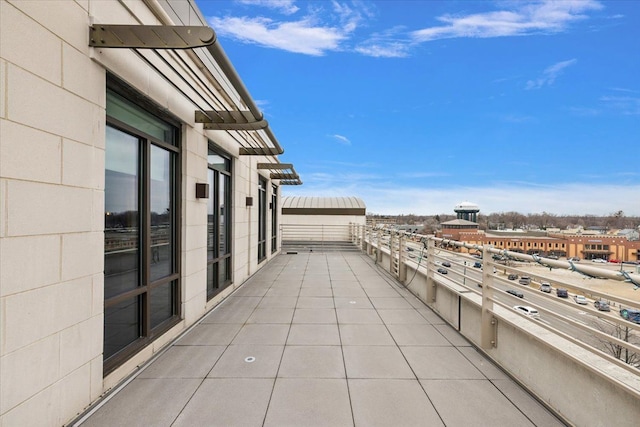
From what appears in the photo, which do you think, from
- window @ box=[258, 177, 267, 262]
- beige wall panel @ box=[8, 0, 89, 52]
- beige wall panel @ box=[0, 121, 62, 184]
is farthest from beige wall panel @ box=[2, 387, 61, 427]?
window @ box=[258, 177, 267, 262]

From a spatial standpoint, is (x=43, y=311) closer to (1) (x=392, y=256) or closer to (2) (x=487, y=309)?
(2) (x=487, y=309)

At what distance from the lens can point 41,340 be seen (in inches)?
64.8

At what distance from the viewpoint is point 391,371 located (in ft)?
8.43

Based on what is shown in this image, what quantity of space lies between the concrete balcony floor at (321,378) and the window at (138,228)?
41 centimetres

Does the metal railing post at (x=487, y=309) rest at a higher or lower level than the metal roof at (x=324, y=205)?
lower

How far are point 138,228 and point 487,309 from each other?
3507 mm

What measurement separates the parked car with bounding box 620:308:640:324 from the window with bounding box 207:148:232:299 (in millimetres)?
4438

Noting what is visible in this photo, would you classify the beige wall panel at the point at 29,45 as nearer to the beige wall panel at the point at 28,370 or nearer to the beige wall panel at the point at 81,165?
the beige wall panel at the point at 81,165

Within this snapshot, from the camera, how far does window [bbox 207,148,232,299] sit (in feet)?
15.0

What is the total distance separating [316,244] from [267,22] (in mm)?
8754

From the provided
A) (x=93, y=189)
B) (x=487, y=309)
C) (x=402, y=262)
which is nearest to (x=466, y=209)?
(x=402, y=262)

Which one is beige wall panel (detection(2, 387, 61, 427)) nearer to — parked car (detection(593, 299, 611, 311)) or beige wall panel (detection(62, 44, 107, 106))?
beige wall panel (detection(62, 44, 107, 106))

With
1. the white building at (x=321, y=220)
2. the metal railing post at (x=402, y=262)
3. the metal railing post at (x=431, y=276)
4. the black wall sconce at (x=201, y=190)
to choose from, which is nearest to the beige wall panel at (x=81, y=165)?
the black wall sconce at (x=201, y=190)

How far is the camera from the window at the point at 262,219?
818 centimetres
